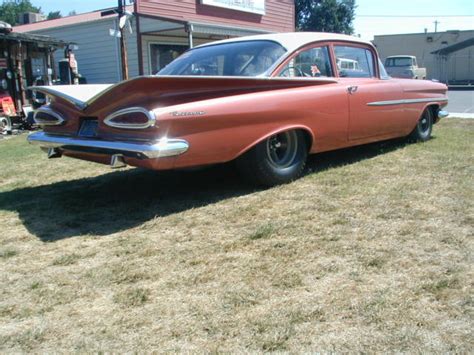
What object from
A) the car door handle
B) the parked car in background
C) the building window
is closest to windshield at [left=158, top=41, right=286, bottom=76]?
the car door handle

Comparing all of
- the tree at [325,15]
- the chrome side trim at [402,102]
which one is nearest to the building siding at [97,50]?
the chrome side trim at [402,102]

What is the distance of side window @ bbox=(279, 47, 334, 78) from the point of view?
480cm

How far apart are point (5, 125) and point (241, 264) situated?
9.10m

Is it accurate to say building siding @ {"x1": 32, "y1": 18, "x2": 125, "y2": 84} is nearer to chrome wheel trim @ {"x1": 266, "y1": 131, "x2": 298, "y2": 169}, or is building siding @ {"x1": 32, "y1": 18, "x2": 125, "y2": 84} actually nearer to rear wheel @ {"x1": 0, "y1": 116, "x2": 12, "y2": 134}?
rear wheel @ {"x1": 0, "y1": 116, "x2": 12, "y2": 134}

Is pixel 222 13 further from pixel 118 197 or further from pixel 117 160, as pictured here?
pixel 117 160

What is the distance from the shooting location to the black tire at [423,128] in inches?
269

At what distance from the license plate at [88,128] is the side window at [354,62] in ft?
8.69

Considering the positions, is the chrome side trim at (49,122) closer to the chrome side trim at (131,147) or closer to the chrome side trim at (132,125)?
the chrome side trim at (131,147)

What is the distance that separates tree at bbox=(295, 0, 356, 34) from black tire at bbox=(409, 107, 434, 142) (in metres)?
42.9

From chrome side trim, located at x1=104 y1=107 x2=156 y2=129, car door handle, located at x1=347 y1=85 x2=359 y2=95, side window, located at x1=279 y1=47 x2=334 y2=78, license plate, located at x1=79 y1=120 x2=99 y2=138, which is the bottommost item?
license plate, located at x1=79 y1=120 x2=99 y2=138

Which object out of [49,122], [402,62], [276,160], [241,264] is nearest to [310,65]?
[276,160]

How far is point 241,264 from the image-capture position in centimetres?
298

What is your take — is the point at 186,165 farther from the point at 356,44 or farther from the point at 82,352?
the point at 356,44

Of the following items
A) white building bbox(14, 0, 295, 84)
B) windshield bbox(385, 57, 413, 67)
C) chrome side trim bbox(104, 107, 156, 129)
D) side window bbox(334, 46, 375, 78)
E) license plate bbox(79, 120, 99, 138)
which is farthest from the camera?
windshield bbox(385, 57, 413, 67)
